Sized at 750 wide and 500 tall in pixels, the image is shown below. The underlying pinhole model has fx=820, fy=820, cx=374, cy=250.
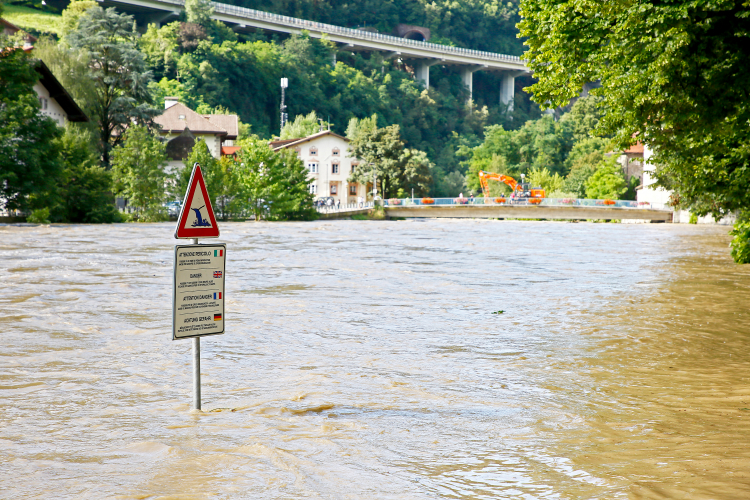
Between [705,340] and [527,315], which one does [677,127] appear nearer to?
[527,315]

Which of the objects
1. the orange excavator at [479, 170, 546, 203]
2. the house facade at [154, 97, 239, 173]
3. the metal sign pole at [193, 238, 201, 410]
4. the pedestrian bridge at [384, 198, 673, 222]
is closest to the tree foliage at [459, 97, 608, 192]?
the orange excavator at [479, 170, 546, 203]

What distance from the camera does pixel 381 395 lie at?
8.80 meters

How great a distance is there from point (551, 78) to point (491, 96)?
6928 inches

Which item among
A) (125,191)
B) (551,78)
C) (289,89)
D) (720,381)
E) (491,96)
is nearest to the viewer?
(720,381)

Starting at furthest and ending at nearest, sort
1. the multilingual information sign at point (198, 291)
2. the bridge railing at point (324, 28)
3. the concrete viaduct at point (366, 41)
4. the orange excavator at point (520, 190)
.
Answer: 1. the bridge railing at point (324, 28)
2. the concrete viaduct at point (366, 41)
3. the orange excavator at point (520, 190)
4. the multilingual information sign at point (198, 291)

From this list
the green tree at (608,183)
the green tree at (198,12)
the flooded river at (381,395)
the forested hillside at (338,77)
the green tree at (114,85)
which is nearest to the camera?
the flooded river at (381,395)

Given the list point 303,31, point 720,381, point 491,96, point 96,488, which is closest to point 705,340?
point 720,381

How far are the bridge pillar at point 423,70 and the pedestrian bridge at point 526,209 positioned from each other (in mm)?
83957

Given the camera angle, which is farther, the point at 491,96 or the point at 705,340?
the point at 491,96

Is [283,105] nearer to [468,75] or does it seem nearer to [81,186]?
[468,75]

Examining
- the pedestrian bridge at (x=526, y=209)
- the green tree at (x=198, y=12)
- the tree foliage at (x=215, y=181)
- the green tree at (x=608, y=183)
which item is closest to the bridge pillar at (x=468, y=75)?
the green tree at (x=198, y=12)

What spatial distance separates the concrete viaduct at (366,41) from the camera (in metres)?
137

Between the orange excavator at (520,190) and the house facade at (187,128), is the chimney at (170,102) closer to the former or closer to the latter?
the house facade at (187,128)

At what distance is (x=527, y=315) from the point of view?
599 inches
